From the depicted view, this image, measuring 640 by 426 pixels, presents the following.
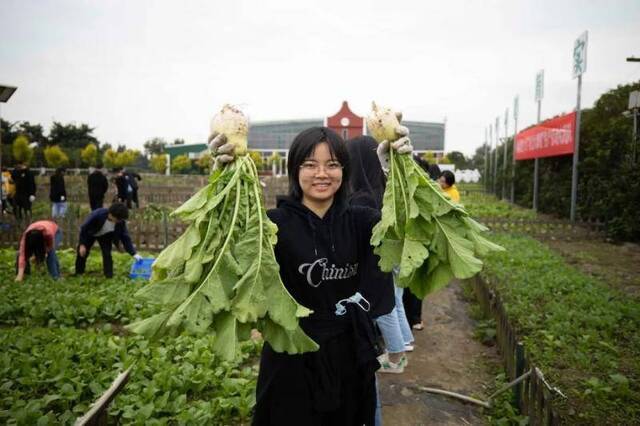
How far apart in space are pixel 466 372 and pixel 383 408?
130 centimetres

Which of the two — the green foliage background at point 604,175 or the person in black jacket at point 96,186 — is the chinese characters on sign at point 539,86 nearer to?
the green foliage background at point 604,175

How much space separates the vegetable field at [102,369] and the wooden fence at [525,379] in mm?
2131

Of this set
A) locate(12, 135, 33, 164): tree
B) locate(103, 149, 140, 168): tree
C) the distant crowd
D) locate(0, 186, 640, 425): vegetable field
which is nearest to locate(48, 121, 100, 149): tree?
locate(103, 149, 140, 168): tree

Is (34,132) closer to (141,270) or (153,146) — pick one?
(153,146)

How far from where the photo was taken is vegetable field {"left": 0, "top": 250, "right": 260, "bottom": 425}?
11.3 feet

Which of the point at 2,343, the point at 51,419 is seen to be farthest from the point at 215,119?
the point at 2,343

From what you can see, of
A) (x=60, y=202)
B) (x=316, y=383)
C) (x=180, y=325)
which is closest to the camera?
(x=180, y=325)

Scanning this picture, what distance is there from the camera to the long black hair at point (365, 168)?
3.46 metres

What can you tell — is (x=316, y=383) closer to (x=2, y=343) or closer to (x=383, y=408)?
(x=383, y=408)

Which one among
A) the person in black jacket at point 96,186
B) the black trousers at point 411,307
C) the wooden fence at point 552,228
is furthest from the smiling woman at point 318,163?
the wooden fence at point 552,228

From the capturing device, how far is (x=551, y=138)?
16.9 metres

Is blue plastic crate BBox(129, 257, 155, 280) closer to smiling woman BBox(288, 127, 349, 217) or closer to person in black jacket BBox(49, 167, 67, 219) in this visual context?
person in black jacket BBox(49, 167, 67, 219)

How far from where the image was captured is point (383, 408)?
3.91 meters

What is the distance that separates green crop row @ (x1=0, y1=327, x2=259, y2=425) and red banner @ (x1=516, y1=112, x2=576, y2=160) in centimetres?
1417
